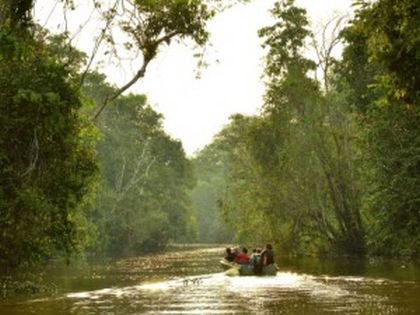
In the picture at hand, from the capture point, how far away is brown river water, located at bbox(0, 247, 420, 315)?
17.0 metres

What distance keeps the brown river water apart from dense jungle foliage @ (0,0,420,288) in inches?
67.1

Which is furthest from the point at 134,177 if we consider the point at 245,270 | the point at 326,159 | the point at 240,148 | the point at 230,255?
the point at 245,270

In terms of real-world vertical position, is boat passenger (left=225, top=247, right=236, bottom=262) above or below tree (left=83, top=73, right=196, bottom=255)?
below

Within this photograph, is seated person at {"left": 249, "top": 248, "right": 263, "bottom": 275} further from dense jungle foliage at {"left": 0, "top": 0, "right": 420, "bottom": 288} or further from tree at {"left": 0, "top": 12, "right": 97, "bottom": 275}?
tree at {"left": 0, "top": 12, "right": 97, "bottom": 275}

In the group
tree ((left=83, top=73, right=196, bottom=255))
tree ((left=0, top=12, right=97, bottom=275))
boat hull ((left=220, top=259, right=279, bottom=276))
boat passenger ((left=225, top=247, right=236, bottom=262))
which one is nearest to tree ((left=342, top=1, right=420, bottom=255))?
boat hull ((left=220, top=259, right=279, bottom=276))

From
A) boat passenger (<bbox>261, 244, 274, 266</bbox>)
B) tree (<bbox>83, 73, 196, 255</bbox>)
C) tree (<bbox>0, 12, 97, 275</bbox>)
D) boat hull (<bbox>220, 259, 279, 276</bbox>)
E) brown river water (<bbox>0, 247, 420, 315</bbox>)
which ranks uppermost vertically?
tree (<bbox>83, 73, 196, 255</bbox>)

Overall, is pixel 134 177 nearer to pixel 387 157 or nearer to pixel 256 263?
pixel 256 263

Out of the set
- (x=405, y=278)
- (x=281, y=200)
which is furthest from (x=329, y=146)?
(x=405, y=278)

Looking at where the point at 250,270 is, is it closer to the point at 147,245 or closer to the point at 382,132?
the point at 382,132

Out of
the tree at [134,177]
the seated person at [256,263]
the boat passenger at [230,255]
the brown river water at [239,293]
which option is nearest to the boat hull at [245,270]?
the seated person at [256,263]

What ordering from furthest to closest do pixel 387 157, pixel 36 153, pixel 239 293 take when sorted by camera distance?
pixel 387 157, pixel 239 293, pixel 36 153

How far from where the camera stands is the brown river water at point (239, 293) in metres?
17.0

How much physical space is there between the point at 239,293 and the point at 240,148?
1062 inches

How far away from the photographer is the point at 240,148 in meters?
47.9
